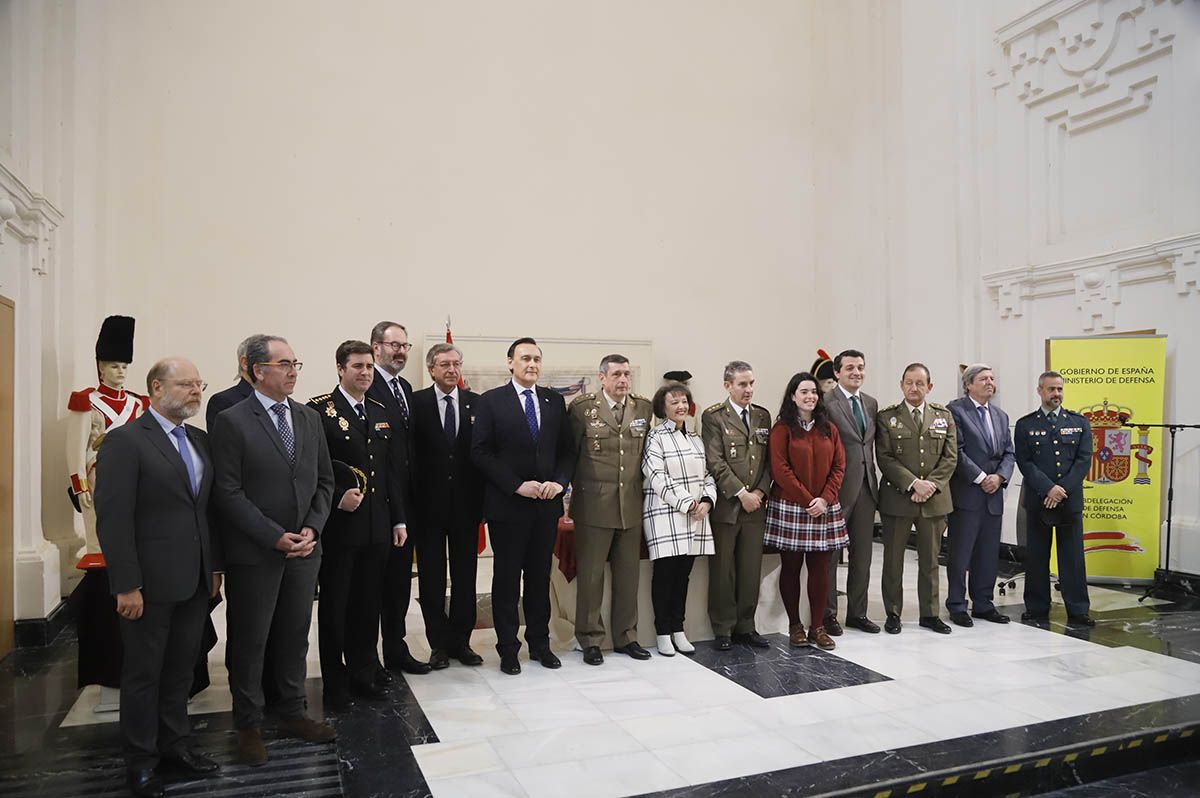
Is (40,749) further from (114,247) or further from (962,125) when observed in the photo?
(962,125)

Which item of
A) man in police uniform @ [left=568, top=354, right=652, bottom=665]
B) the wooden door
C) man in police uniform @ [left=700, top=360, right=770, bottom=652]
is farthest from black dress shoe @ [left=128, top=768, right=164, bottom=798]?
man in police uniform @ [left=700, top=360, right=770, bottom=652]

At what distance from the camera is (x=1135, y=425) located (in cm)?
623

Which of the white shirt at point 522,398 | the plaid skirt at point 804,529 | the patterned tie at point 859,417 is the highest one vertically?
the white shirt at point 522,398

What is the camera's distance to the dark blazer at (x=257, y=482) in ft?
10.1

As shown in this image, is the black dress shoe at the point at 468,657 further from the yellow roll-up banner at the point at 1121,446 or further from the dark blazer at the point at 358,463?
the yellow roll-up banner at the point at 1121,446

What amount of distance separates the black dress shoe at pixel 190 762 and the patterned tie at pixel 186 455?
36.2 inches

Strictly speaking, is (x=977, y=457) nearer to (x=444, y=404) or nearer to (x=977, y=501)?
(x=977, y=501)

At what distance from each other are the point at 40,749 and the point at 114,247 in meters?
4.53

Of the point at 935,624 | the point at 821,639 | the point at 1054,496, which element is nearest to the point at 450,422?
the point at 821,639

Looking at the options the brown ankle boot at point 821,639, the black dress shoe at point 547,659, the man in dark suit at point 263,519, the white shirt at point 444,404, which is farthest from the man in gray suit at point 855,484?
the man in dark suit at point 263,519

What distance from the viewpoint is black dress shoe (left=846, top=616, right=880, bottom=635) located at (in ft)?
16.8

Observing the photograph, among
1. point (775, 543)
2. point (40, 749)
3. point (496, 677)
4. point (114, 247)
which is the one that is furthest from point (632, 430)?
point (114, 247)

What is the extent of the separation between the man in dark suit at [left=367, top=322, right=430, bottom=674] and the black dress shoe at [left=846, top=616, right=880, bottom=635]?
8.49ft

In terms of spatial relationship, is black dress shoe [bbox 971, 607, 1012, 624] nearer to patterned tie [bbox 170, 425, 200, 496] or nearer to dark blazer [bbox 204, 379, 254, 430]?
dark blazer [bbox 204, 379, 254, 430]
